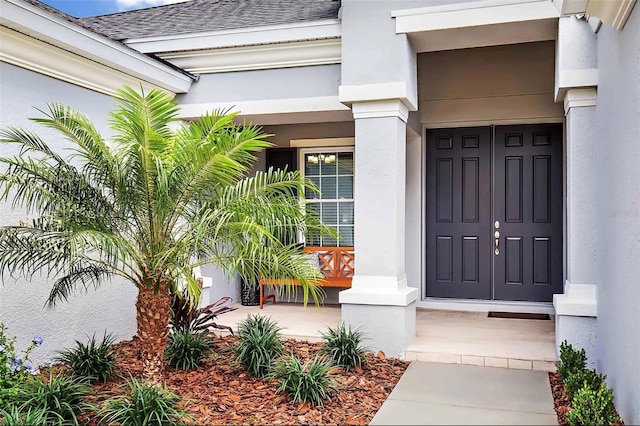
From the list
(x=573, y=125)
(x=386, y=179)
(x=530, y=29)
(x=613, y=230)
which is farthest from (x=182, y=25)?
(x=613, y=230)

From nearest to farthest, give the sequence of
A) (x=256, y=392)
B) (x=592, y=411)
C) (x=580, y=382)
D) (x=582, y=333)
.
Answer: (x=592, y=411)
(x=580, y=382)
(x=256, y=392)
(x=582, y=333)

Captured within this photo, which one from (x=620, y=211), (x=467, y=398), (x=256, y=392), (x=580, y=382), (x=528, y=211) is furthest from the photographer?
(x=528, y=211)

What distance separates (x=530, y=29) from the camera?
203 inches

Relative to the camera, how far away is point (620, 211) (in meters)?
3.71

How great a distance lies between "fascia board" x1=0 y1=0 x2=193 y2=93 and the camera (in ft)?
14.4

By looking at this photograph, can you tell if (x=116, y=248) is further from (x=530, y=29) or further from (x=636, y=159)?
(x=530, y=29)

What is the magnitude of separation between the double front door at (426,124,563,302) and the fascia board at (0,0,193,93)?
11.6 ft

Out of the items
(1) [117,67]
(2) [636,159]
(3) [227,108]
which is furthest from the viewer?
(3) [227,108]

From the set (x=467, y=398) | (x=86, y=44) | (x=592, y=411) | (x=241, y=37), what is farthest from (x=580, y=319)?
(x=86, y=44)

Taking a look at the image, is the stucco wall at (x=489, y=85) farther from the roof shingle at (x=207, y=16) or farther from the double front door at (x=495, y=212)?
the roof shingle at (x=207, y=16)

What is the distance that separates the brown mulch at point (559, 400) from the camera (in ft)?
12.5

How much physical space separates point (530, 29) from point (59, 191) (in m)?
4.29

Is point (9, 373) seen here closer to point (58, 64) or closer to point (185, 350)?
point (185, 350)

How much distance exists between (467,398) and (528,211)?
362cm
